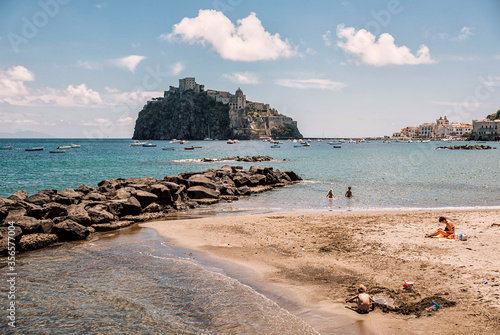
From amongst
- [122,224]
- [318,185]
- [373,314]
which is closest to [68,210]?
[122,224]

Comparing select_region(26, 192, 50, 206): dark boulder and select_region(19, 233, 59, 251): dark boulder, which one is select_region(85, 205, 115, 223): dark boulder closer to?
select_region(19, 233, 59, 251): dark boulder

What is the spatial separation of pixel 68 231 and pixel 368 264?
12.8 metres

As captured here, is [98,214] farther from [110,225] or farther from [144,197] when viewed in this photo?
[144,197]

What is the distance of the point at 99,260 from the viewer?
1262 centimetres

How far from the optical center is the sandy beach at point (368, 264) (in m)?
7.91

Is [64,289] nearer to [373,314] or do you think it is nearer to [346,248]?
[373,314]

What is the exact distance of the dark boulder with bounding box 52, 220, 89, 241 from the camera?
50.2 ft

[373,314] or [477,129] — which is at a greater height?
[477,129]

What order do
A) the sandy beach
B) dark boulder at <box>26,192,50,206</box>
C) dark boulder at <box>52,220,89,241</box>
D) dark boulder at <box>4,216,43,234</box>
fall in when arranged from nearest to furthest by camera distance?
the sandy beach < dark boulder at <box>4,216,43,234</box> < dark boulder at <box>52,220,89,241</box> < dark boulder at <box>26,192,50,206</box>

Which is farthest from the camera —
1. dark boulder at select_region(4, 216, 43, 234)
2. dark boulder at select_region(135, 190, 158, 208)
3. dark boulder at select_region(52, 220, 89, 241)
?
dark boulder at select_region(135, 190, 158, 208)

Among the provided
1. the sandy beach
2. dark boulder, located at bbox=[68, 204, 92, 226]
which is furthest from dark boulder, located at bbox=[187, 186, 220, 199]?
dark boulder, located at bbox=[68, 204, 92, 226]

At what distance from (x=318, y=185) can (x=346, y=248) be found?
23361 millimetres

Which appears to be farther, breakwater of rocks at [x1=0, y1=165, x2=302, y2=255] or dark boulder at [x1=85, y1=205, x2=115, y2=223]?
dark boulder at [x1=85, y1=205, x2=115, y2=223]

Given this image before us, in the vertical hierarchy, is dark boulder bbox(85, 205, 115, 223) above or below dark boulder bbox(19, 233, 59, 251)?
above
